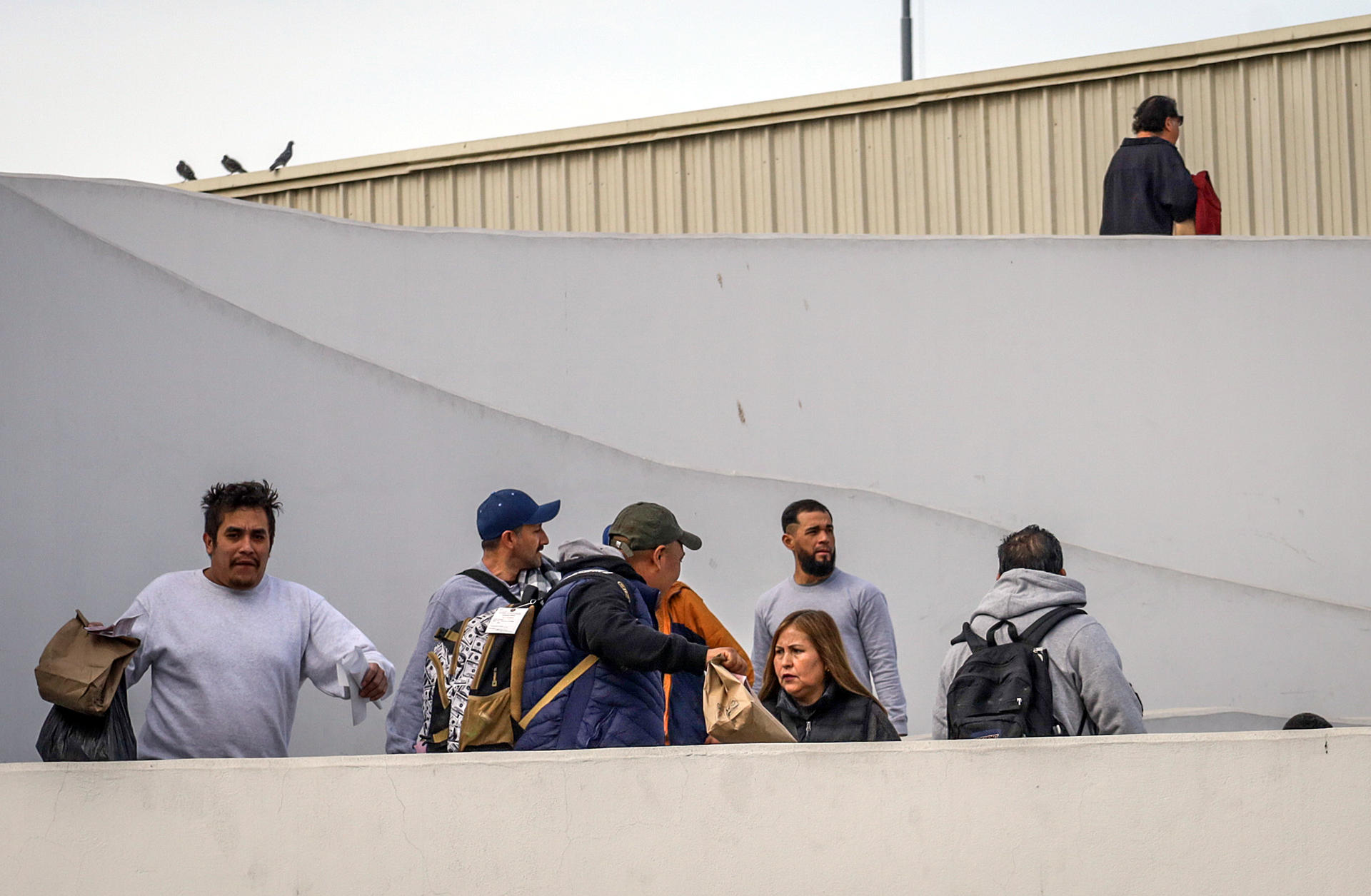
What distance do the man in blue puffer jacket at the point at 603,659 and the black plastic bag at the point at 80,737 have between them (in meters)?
0.96

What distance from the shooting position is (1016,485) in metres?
5.72

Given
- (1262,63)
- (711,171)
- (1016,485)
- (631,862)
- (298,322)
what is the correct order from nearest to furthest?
1. (631,862)
2. (1016,485)
3. (298,322)
4. (1262,63)
5. (711,171)

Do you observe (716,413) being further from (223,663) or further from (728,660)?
(728,660)

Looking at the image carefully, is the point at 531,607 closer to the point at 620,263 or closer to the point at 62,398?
the point at 620,263

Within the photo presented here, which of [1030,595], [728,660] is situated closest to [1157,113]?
[1030,595]

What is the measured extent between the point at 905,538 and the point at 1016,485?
19.4 inches

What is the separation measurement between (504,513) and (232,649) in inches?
31.4

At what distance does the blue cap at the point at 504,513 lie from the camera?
3.93m

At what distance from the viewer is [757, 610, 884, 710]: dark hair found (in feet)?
11.1

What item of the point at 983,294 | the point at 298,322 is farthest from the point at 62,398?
the point at 983,294

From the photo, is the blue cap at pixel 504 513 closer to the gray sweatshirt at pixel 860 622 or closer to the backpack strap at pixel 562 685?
the backpack strap at pixel 562 685

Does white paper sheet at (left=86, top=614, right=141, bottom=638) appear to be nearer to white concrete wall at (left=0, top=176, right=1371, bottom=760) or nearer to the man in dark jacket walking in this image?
white concrete wall at (left=0, top=176, right=1371, bottom=760)

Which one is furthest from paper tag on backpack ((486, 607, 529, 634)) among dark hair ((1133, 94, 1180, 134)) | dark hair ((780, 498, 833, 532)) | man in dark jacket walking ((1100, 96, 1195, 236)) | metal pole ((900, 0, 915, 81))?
metal pole ((900, 0, 915, 81))

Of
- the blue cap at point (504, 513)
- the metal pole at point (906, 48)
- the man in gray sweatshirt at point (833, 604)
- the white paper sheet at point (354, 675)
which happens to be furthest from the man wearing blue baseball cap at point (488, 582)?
the metal pole at point (906, 48)
